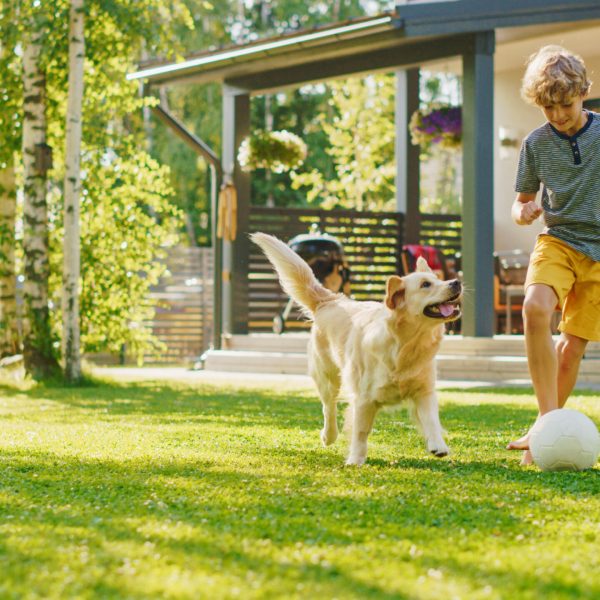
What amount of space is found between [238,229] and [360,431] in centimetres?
952

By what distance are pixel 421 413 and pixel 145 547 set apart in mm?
2326

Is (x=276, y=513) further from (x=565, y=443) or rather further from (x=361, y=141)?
(x=361, y=141)

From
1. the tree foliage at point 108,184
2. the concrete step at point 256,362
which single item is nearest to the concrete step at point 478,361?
the concrete step at point 256,362

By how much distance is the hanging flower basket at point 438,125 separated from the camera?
1304cm

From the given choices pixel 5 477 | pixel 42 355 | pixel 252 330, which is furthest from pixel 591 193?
pixel 252 330

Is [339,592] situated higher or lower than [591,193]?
lower

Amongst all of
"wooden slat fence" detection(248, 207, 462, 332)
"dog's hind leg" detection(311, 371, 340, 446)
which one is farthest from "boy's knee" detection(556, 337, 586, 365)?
"wooden slat fence" detection(248, 207, 462, 332)

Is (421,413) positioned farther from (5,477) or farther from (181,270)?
(181,270)

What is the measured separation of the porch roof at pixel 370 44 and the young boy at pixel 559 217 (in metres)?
7.06

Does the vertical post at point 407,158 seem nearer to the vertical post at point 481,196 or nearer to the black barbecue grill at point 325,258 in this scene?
the black barbecue grill at point 325,258

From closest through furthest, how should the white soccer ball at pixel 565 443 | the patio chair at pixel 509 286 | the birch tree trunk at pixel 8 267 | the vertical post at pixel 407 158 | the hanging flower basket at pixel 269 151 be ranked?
the white soccer ball at pixel 565 443 → the birch tree trunk at pixel 8 267 → the patio chair at pixel 509 286 → the hanging flower basket at pixel 269 151 → the vertical post at pixel 407 158

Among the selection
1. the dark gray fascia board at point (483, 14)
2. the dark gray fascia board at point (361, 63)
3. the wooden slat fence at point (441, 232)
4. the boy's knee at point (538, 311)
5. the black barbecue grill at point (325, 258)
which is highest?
the dark gray fascia board at point (483, 14)

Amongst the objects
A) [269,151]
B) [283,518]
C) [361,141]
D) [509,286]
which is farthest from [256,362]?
[361,141]

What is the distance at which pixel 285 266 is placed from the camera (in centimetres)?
596
